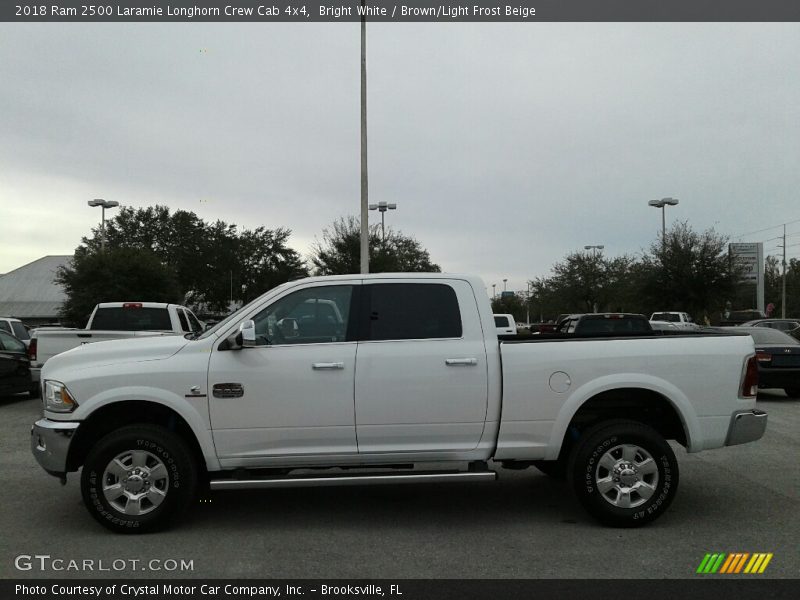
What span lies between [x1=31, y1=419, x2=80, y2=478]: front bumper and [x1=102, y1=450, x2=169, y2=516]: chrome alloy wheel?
376mm

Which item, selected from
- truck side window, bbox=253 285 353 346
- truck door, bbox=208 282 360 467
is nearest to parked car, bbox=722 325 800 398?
truck side window, bbox=253 285 353 346

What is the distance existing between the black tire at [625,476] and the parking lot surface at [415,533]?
17 centimetres

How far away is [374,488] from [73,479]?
3117mm

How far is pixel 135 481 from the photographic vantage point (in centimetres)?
539

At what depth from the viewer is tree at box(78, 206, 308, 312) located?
68.5 meters

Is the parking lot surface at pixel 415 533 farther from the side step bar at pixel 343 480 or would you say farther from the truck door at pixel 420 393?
the truck door at pixel 420 393

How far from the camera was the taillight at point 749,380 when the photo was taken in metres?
5.70

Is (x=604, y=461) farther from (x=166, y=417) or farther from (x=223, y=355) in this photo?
(x=166, y=417)

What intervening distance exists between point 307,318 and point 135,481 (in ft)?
5.82

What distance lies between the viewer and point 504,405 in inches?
218

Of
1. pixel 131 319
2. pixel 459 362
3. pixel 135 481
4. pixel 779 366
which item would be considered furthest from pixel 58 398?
pixel 779 366

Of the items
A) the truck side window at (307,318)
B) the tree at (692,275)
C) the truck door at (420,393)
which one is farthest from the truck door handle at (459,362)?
the tree at (692,275)

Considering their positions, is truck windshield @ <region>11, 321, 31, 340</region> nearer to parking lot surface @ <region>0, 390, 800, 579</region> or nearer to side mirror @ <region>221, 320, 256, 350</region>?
parking lot surface @ <region>0, 390, 800, 579</region>
